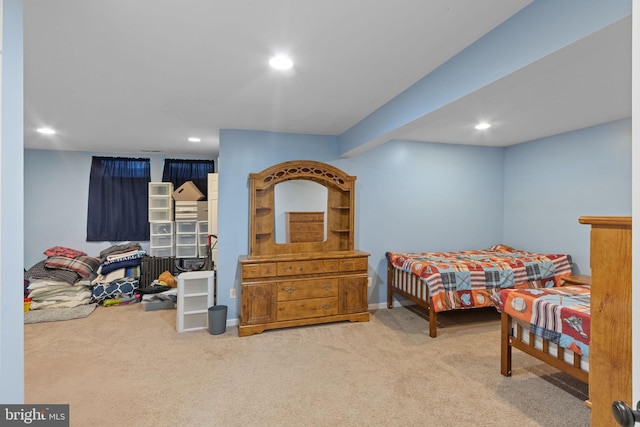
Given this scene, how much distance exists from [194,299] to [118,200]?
8.72 feet

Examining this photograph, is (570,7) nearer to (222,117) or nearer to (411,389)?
(411,389)

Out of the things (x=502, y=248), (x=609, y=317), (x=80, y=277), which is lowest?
(x=80, y=277)

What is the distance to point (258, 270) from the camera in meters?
3.39

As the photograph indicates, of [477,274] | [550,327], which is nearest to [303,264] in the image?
[477,274]

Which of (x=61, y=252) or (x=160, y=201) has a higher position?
(x=160, y=201)

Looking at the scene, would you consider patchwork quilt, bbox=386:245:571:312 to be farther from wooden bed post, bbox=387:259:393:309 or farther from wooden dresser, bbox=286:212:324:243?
wooden dresser, bbox=286:212:324:243

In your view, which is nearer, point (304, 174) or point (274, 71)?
point (274, 71)

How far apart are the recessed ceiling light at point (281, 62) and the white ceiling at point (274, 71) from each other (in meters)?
0.05

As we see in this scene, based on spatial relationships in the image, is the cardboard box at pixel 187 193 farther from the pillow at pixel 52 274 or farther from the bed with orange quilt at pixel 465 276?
the bed with orange quilt at pixel 465 276

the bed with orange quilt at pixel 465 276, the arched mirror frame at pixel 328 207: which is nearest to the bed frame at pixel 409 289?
the bed with orange quilt at pixel 465 276

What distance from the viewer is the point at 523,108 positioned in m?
3.00

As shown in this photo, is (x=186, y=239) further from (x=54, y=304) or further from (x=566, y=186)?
(x=566, y=186)

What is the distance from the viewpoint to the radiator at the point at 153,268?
469cm

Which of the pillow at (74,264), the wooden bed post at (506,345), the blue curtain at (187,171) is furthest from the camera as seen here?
the blue curtain at (187,171)
